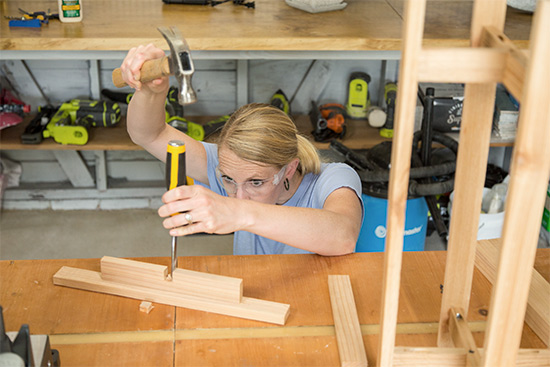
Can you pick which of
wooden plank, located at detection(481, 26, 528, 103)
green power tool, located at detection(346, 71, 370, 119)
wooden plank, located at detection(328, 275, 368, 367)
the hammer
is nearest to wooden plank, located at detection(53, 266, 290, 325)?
wooden plank, located at detection(328, 275, 368, 367)

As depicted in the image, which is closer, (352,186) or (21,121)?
(352,186)

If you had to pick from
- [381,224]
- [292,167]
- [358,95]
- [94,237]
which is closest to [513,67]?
[292,167]

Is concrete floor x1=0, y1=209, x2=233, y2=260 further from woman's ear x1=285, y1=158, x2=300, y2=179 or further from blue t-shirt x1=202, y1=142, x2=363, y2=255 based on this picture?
woman's ear x1=285, y1=158, x2=300, y2=179

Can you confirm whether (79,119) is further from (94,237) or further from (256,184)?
(256,184)

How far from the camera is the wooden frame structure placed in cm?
83

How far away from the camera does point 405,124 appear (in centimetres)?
87

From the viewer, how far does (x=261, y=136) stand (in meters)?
1.64

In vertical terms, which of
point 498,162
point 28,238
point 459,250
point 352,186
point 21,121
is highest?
point 459,250

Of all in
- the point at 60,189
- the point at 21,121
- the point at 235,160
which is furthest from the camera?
the point at 60,189

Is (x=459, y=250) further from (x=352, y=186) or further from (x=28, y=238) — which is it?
(x=28, y=238)

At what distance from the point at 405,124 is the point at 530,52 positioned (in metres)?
0.19

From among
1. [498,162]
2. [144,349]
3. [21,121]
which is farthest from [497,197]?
[21,121]

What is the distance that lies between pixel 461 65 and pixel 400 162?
0.54ft

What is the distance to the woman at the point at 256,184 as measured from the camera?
1.25 metres
